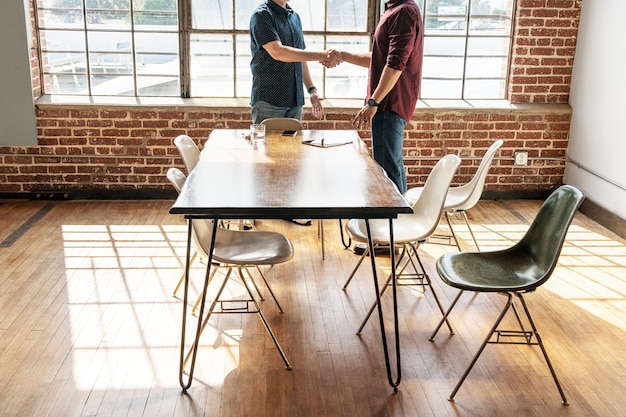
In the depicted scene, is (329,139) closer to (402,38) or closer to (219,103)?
(402,38)

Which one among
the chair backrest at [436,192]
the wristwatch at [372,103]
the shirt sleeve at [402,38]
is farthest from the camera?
the wristwatch at [372,103]

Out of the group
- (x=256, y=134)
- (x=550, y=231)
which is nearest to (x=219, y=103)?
(x=256, y=134)

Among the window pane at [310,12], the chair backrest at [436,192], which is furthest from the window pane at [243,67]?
the chair backrest at [436,192]

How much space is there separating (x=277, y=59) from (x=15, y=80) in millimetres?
2530

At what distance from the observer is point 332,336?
397 centimetres

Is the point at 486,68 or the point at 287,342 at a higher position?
the point at 486,68

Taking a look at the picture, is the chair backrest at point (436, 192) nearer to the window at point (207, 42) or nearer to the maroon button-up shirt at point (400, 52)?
the maroon button-up shirt at point (400, 52)

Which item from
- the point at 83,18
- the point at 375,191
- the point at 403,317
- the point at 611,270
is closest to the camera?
the point at 375,191

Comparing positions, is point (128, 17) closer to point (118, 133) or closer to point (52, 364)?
point (118, 133)

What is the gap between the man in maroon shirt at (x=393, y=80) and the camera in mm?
4953

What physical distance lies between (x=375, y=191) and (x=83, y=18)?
4240 mm

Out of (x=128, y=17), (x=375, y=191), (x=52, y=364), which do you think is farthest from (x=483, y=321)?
(x=128, y=17)

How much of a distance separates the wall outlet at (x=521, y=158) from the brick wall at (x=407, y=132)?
0.06 m

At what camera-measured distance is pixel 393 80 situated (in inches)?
197
